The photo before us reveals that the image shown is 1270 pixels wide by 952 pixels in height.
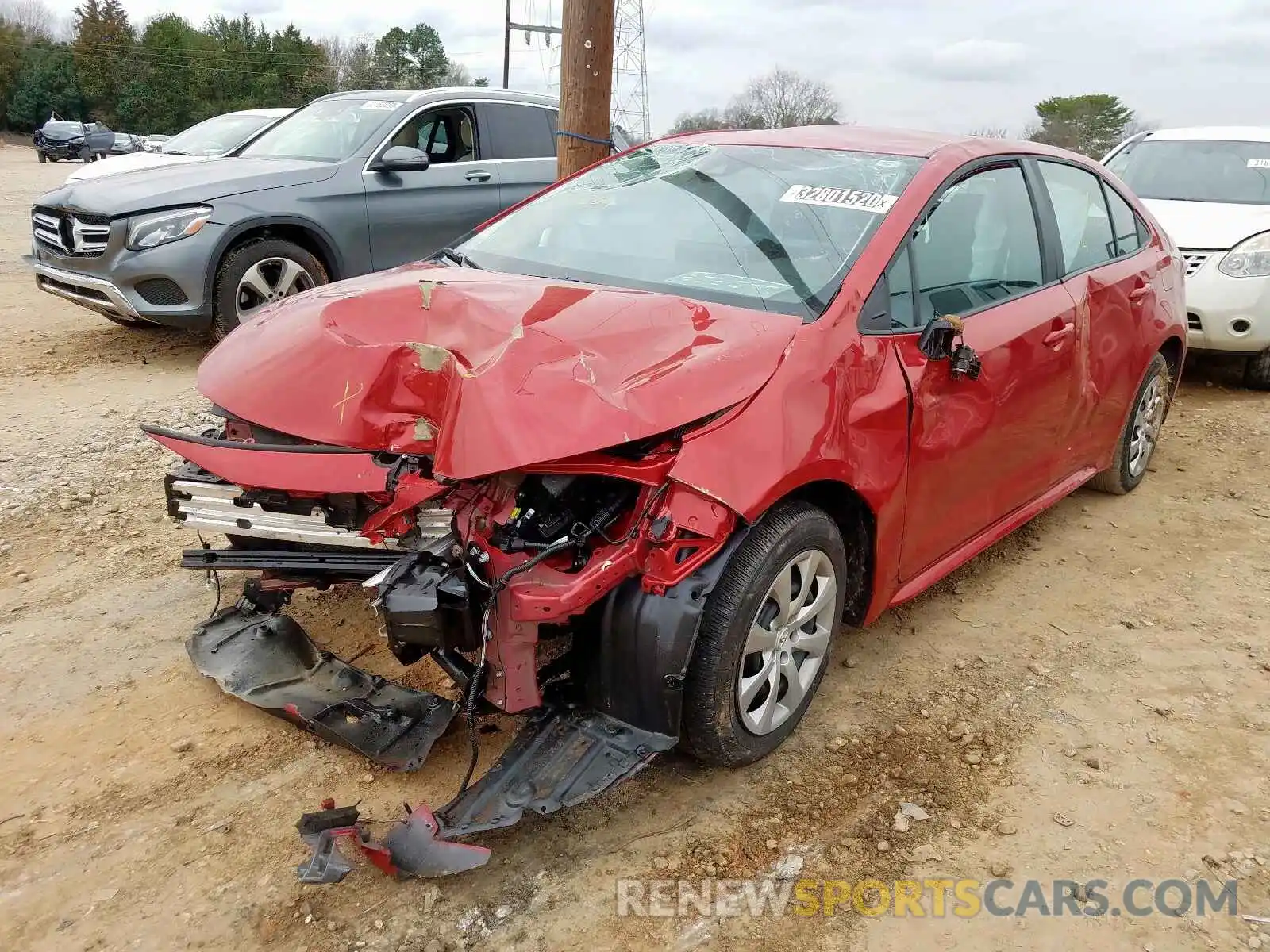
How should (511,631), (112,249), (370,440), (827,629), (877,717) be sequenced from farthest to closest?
1. (112,249)
2. (877,717)
3. (827,629)
4. (370,440)
5. (511,631)

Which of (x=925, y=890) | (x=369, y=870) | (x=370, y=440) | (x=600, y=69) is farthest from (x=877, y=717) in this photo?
(x=600, y=69)

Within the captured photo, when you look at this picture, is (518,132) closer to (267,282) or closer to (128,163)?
(267,282)

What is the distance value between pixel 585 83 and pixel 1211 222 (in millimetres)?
4857

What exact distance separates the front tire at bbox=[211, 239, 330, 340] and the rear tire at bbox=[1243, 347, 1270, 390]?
6.80 meters

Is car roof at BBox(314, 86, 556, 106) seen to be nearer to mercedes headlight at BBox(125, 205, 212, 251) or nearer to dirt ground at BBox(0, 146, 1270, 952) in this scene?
mercedes headlight at BBox(125, 205, 212, 251)

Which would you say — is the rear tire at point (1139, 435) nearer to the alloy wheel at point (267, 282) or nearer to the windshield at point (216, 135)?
the alloy wheel at point (267, 282)

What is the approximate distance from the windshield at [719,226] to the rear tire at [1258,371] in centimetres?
521

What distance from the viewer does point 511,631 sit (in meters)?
2.38

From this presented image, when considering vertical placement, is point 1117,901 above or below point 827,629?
below

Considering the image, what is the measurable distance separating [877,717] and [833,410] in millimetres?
1084

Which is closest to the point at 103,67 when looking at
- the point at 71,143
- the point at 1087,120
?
the point at 71,143

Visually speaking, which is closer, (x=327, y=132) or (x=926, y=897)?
(x=926, y=897)

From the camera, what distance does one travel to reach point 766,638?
2648 millimetres

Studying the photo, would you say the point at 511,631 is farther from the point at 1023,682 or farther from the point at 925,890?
the point at 1023,682
